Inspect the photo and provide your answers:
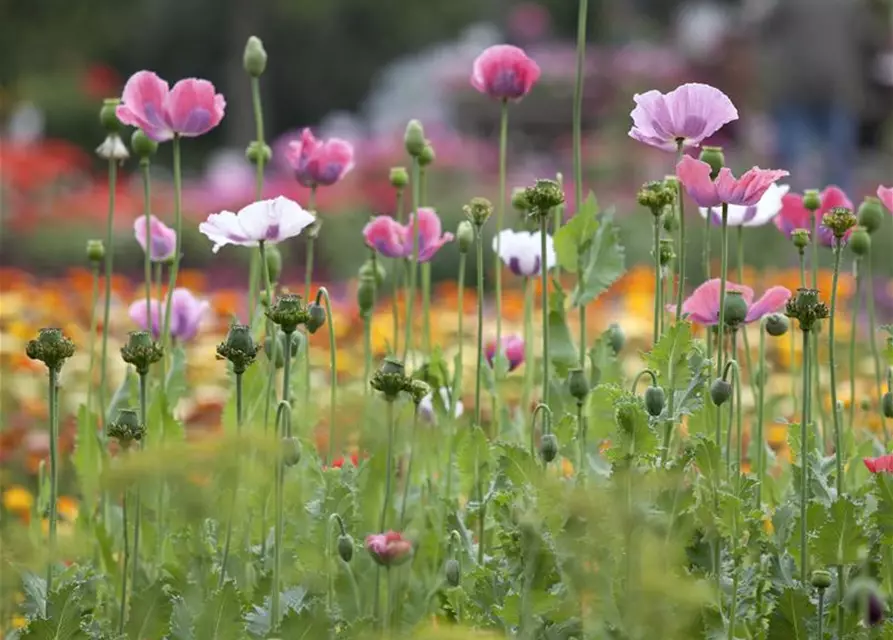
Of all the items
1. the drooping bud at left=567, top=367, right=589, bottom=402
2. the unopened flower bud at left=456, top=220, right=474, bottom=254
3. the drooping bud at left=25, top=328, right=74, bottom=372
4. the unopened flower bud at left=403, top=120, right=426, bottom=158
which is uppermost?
the unopened flower bud at left=403, top=120, right=426, bottom=158

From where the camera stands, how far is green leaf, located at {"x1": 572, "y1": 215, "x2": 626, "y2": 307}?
160cm

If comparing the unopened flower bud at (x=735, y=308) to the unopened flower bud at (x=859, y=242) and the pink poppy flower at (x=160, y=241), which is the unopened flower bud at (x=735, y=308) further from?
the pink poppy flower at (x=160, y=241)

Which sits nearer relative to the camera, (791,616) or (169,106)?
(791,616)

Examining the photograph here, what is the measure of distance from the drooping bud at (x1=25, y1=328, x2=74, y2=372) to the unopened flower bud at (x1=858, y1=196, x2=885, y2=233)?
933 mm

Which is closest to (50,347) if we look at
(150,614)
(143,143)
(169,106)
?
(150,614)

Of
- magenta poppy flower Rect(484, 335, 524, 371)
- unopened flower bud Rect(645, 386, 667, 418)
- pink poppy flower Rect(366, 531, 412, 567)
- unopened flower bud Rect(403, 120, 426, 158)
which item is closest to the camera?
pink poppy flower Rect(366, 531, 412, 567)

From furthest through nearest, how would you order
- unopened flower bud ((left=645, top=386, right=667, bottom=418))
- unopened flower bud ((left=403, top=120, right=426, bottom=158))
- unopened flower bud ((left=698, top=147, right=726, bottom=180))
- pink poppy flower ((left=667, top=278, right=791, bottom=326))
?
unopened flower bud ((left=403, top=120, right=426, bottom=158)) → unopened flower bud ((left=698, top=147, right=726, bottom=180)) → pink poppy flower ((left=667, top=278, right=791, bottom=326)) → unopened flower bud ((left=645, top=386, right=667, bottom=418))

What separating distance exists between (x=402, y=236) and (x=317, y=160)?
0.14 meters

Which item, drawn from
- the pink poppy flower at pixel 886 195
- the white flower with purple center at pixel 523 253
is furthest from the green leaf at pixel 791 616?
the white flower with purple center at pixel 523 253

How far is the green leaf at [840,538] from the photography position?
4.09 feet

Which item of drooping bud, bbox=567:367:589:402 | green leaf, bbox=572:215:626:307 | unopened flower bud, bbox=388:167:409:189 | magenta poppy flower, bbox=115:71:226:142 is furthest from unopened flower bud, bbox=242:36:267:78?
drooping bud, bbox=567:367:589:402

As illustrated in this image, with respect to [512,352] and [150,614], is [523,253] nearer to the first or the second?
[512,352]

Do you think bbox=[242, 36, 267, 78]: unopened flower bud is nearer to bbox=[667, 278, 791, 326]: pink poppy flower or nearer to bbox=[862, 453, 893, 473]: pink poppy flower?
bbox=[667, 278, 791, 326]: pink poppy flower

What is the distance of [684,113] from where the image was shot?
4.29ft
